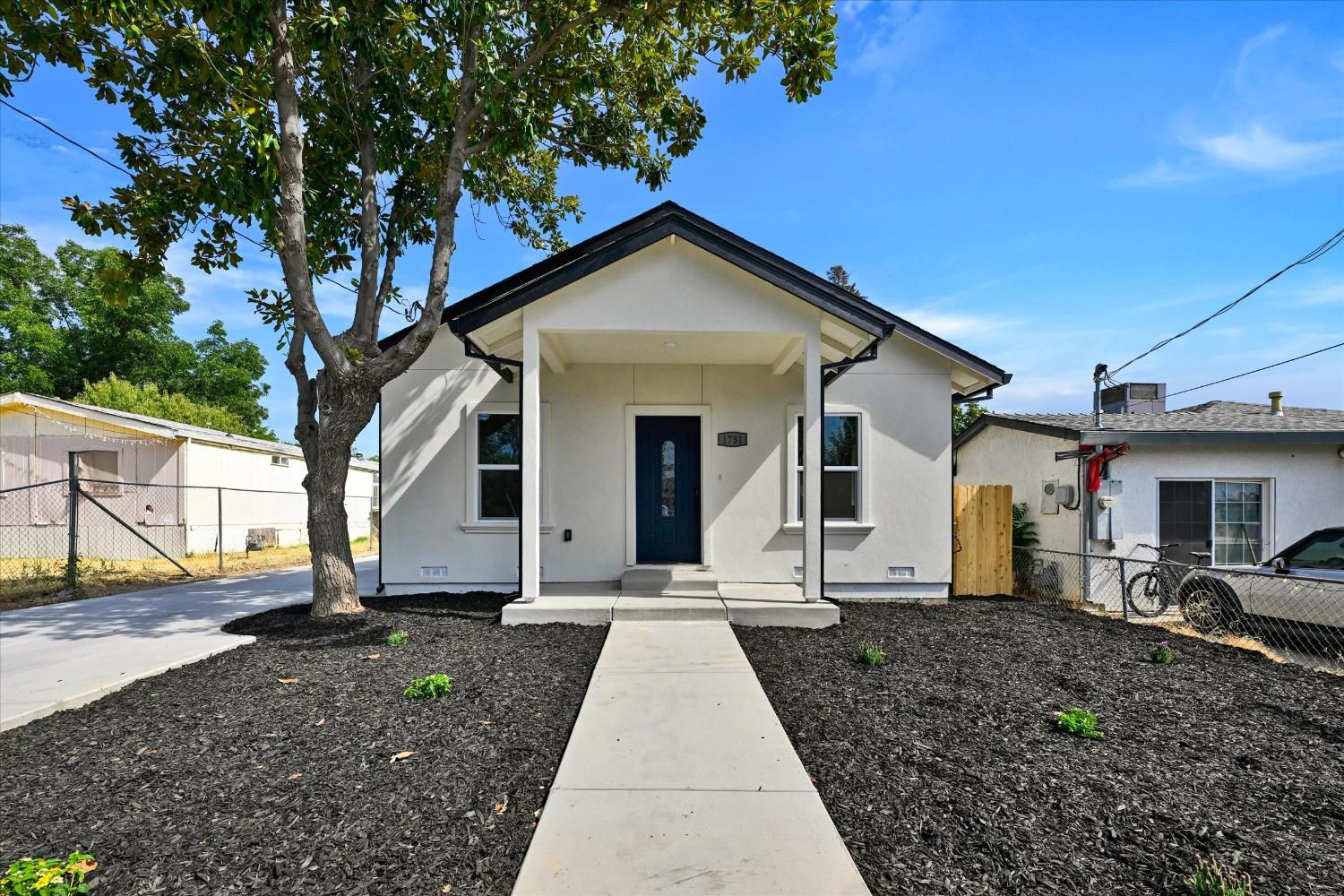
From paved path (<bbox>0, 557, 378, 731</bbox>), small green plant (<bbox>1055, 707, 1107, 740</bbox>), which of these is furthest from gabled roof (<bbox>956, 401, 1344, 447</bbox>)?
paved path (<bbox>0, 557, 378, 731</bbox>)

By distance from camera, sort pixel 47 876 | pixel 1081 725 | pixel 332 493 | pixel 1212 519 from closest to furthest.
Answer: pixel 47 876
pixel 1081 725
pixel 332 493
pixel 1212 519

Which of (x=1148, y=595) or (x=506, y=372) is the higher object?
(x=506, y=372)

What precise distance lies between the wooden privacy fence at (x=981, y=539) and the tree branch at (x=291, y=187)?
8902 mm

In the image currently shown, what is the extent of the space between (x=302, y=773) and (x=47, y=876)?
3.89 feet

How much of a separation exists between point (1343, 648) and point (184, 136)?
13.9m

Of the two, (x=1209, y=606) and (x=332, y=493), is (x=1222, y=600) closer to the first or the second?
(x=1209, y=606)

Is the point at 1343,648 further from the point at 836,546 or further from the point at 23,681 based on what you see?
the point at 23,681

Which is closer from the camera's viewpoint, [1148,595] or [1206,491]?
[1148,595]

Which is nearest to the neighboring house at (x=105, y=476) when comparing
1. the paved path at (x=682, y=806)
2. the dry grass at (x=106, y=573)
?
the dry grass at (x=106, y=573)

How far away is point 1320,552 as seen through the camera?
678 cm

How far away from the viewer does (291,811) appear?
2986 mm

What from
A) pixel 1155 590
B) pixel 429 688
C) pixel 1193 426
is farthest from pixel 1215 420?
pixel 429 688

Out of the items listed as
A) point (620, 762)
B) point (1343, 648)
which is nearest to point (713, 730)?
point (620, 762)

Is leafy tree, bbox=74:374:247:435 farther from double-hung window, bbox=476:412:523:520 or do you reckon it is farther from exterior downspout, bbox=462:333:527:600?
exterior downspout, bbox=462:333:527:600
